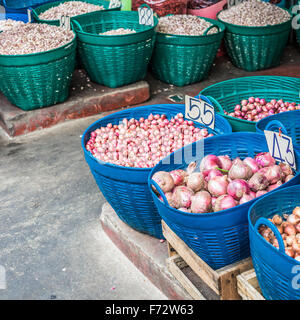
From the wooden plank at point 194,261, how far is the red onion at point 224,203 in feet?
0.78

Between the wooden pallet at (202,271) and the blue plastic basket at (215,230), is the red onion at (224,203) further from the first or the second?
the wooden pallet at (202,271)

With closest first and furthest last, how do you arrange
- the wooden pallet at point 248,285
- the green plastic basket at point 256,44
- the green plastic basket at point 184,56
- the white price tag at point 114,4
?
the wooden pallet at point 248,285
the green plastic basket at point 184,56
the green plastic basket at point 256,44
the white price tag at point 114,4

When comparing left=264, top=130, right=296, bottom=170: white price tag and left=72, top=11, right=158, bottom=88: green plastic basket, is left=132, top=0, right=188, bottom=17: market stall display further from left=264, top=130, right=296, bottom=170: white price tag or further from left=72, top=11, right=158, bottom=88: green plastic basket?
left=264, top=130, right=296, bottom=170: white price tag

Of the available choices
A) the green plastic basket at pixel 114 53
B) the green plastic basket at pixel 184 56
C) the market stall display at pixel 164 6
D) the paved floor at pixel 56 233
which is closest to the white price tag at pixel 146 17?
the green plastic basket at pixel 114 53

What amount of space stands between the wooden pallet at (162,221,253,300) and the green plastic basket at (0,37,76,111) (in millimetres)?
2238

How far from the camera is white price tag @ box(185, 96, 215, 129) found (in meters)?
2.42

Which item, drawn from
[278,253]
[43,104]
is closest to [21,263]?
[278,253]

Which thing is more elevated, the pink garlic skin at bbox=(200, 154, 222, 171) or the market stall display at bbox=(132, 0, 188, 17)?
the pink garlic skin at bbox=(200, 154, 222, 171)

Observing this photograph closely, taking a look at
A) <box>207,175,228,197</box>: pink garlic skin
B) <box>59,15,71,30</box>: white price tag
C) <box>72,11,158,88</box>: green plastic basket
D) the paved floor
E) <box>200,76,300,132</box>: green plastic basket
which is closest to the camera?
<box>207,175,228,197</box>: pink garlic skin

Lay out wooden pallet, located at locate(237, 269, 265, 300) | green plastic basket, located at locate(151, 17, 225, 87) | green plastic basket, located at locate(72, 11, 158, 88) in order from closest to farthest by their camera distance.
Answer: wooden pallet, located at locate(237, 269, 265, 300)
green plastic basket, located at locate(72, 11, 158, 88)
green plastic basket, located at locate(151, 17, 225, 87)

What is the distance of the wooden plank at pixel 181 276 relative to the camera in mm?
1942

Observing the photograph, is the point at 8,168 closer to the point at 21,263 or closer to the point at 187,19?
the point at 21,263

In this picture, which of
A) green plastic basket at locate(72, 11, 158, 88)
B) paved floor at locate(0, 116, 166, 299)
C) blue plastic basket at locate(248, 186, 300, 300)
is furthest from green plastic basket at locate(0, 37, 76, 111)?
blue plastic basket at locate(248, 186, 300, 300)
